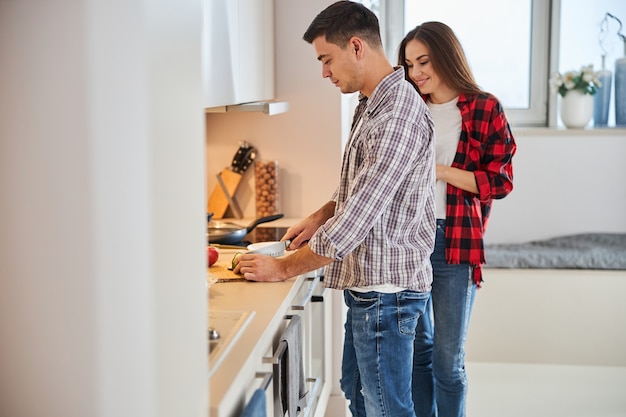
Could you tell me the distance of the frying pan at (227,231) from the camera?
2.82 metres

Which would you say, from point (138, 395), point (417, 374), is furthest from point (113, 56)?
point (417, 374)

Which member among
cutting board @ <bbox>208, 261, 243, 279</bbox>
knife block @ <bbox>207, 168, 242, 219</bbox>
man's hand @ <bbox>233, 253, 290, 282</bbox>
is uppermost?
knife block @ <bbox>207, 168, 242, 219</bbox>

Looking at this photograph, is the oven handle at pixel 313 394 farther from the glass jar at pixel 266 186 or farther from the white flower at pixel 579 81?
the white flower at pixel 579 81

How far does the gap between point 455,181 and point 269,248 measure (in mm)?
619

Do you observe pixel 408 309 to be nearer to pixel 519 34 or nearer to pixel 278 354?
Answer: pixel 278 354

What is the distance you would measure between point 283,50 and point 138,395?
93.6 inches

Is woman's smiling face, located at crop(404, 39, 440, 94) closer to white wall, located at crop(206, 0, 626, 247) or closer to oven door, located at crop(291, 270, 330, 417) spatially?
white wall, located at crop(206, 0, 626, 247)

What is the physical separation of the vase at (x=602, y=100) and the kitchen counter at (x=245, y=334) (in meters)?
2.82

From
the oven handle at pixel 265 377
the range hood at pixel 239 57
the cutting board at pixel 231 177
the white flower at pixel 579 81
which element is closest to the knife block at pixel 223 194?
the cutting board at pixel 231 177

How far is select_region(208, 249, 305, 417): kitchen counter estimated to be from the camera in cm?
151

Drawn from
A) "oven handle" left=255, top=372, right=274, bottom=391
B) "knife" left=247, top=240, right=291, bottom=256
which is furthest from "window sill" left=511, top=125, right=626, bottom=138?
"oven handle" left=255, top=372, right=274, bottom=391

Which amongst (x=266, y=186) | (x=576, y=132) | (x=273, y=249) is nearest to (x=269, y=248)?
(x=273, y=249)

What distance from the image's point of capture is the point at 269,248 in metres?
2.55

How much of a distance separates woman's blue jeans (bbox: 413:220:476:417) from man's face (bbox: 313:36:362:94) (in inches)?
26.1
